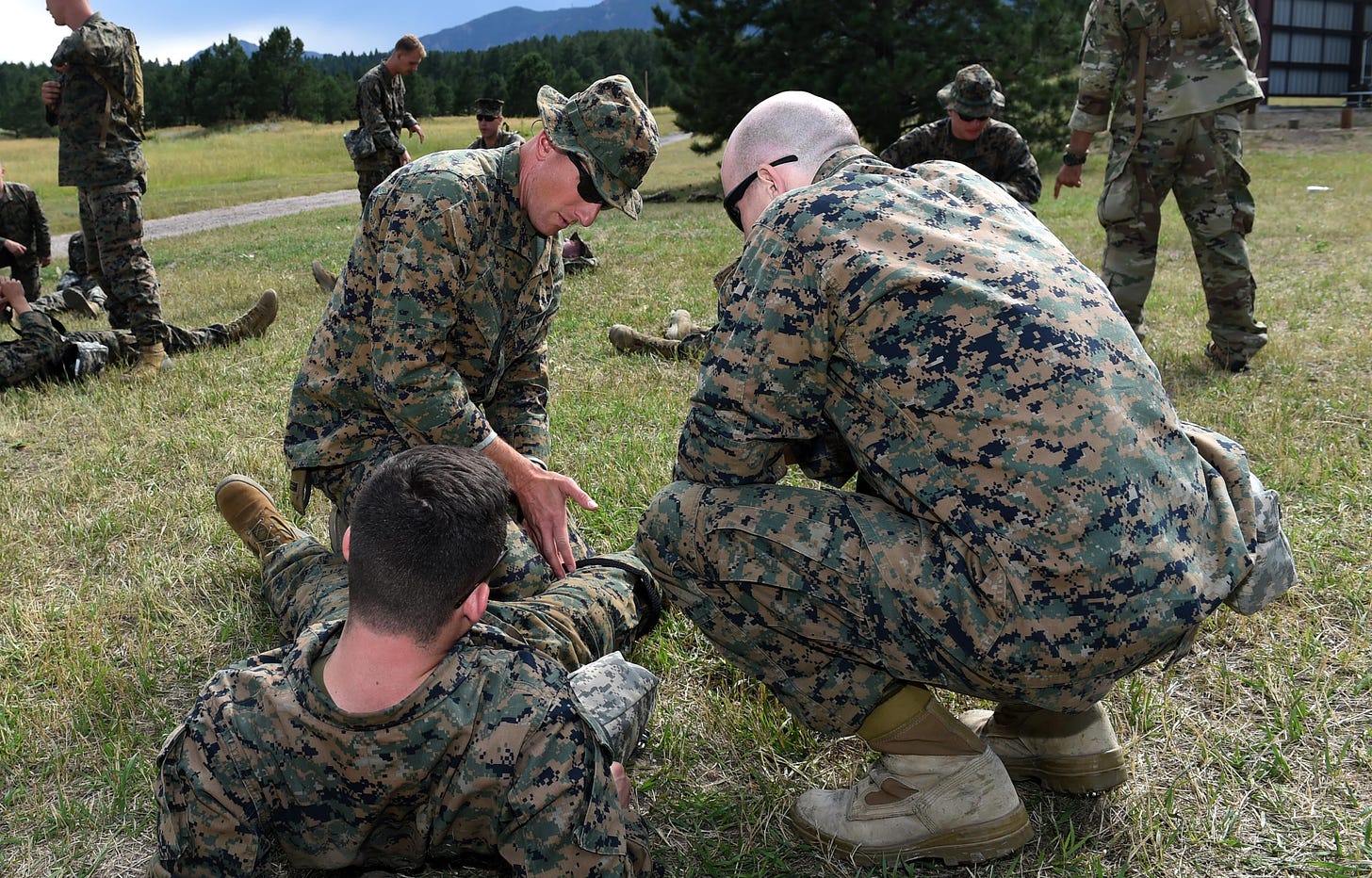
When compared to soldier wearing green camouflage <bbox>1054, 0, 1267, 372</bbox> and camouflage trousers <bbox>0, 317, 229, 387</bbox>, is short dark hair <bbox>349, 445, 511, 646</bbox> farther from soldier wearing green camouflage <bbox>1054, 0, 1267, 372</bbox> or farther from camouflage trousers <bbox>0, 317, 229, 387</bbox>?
camouflage trousers <bbox>0, 317, 229, 387</bbox>

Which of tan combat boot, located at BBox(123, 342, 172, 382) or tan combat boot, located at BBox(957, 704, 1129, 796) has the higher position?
tan combat boot, located at BBox(123, 342, 172, 382)

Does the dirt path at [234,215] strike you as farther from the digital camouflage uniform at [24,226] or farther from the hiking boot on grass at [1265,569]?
the hiking boot on grass at [1265,569]

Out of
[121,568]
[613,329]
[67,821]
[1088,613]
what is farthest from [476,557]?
[613,329]

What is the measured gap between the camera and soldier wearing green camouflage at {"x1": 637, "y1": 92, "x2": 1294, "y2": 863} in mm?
1966

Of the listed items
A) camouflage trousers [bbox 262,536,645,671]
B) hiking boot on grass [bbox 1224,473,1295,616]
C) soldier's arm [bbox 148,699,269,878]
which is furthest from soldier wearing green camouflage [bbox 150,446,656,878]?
hiking boot on grass [bbox 1224,473,1295,616]

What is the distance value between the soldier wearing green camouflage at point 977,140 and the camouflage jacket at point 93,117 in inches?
200

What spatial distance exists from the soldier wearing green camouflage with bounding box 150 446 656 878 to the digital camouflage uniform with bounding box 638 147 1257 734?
1.63 ft

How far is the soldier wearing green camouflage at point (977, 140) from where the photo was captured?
7.25 m

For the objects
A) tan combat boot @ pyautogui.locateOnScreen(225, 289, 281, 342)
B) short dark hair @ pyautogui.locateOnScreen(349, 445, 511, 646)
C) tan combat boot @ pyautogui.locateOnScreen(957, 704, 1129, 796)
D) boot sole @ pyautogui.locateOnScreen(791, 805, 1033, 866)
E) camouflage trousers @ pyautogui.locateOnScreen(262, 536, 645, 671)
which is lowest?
boot sole @ pyautogui.locateOnScreen(791, 805, 1033, 866)

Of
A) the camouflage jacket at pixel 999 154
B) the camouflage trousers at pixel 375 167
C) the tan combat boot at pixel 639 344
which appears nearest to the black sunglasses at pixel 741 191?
the tan combat boot at pixel 639 344

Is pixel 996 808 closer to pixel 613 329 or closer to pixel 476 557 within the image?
pixel 476 557

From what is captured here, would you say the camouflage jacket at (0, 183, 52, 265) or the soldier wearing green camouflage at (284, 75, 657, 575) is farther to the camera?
the camouflage jacket at (0, 183, 52, 265)

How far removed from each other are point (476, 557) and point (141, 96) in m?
6.18

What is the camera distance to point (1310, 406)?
474 centimetres
